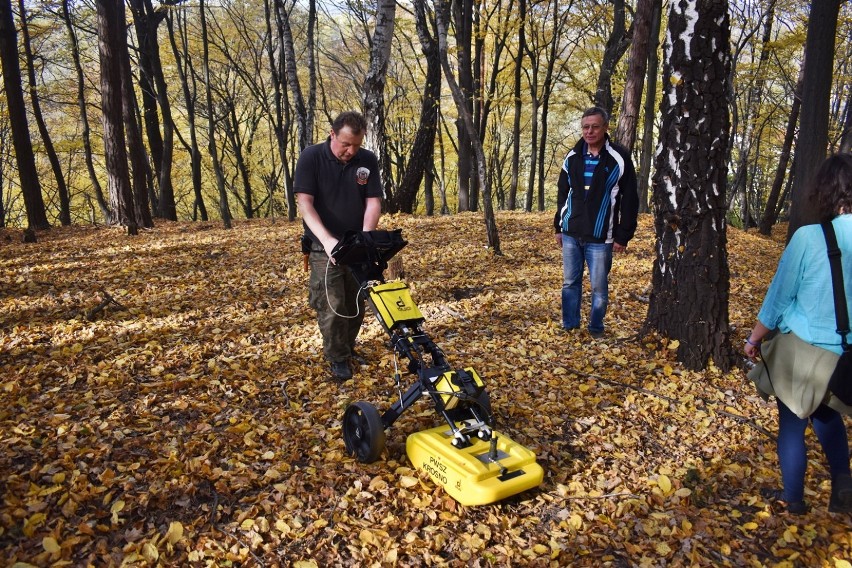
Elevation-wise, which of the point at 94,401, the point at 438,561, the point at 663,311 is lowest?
the point at 438,561

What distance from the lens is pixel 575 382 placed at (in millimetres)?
4965

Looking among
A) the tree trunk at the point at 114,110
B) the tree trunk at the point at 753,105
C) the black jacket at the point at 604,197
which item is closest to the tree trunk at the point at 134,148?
the tree trunk at the point at 114,110

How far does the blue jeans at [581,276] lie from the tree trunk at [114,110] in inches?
414

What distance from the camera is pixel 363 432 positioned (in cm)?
368

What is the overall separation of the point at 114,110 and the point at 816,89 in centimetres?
1380

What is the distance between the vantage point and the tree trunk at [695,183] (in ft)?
15.0

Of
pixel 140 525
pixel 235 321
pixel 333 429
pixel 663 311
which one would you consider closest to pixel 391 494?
pixel 333 429

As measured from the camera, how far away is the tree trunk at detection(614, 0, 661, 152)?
1042 cm

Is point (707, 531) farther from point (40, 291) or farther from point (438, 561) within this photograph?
point (40, 291)

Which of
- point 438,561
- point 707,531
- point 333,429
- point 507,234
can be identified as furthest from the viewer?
point 507,234

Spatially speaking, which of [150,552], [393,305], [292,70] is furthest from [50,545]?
[292,70]

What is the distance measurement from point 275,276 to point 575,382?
5255mm

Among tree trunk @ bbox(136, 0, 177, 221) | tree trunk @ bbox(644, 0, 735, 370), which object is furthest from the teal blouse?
tree trunk @ bbox(136, 0, 177, 221)

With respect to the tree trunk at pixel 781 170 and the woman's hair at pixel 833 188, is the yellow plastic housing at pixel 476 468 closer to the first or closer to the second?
the woman's hair at pixel 833 188
